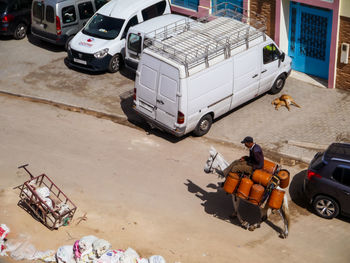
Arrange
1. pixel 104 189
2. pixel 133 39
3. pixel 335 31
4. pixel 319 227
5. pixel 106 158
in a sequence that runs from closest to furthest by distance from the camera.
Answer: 1. pixel 319 227
2. pixel 104 189
3. pixel 106 158
4. pixel 335 31
5. pixel 133 39

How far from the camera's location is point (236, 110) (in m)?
17.5

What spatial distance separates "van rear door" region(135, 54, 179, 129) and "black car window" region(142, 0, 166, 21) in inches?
189

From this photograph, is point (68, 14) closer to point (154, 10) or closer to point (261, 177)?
point (154, 10)

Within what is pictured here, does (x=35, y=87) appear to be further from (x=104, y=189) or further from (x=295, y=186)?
(x=295, y=186)

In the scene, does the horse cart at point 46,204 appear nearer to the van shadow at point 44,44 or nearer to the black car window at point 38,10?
the van shadow at point 44,44

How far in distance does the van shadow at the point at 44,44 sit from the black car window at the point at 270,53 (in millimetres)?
8069

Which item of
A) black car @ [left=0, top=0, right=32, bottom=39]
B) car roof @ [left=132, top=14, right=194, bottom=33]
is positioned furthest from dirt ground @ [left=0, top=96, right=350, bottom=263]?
black car @ [left=0, top=0, right=32, bottom=39]

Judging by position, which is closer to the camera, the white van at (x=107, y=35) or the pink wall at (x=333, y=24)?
the pink wall at (x=333, y=24)

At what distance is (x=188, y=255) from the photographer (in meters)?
12.1

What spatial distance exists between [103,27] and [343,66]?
7.78 meters

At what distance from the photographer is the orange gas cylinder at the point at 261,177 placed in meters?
12.1

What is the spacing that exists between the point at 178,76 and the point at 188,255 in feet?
15.6

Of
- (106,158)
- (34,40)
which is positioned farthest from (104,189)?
(34,40)

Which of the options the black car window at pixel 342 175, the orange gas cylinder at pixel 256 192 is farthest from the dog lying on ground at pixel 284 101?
the orange gas cylinder at pixel 256 192
